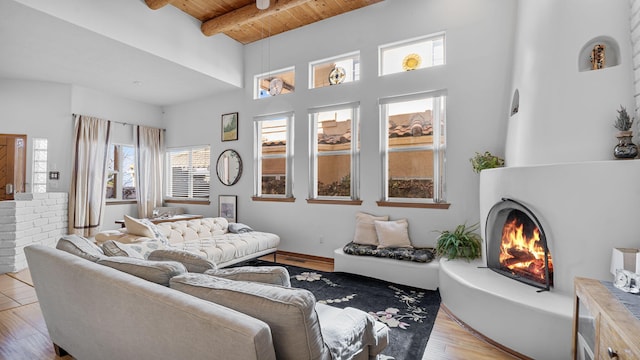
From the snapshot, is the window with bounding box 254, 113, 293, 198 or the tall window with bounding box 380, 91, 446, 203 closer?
the tall window with bounding box 380, 91, 446, 203

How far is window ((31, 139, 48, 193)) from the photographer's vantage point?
194 inches

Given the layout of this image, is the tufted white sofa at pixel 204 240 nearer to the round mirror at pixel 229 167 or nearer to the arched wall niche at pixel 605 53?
the round mirror at pixel 229 167

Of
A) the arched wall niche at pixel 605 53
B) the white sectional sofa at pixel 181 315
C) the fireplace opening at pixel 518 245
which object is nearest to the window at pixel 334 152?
the fireplace opening at pixel 518 245

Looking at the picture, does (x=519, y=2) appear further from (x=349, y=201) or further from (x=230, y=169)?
(x=230, y=169)

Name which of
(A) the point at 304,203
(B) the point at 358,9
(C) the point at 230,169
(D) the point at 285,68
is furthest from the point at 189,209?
(B) the point at 358,9

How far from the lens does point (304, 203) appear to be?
472cm

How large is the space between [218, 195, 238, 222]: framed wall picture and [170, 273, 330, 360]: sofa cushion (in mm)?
4367

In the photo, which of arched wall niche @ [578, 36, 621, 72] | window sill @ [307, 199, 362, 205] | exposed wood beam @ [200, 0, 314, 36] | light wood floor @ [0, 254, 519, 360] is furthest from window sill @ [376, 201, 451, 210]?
exposed wood beam @ [200, 0, 314, 36]

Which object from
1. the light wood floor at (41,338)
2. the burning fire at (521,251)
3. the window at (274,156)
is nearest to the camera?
the light wood floor at (41,338)

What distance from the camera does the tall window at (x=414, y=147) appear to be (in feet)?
12.4

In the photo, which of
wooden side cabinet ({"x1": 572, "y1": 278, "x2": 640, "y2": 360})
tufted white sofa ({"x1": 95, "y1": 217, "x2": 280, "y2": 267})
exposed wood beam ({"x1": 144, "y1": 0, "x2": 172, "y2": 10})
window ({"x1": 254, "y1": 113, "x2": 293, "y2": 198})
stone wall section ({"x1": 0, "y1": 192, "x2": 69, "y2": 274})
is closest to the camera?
wooden side cabinet ({"x1": 572, "y1": 278, "x2": 640, "y2": 360})

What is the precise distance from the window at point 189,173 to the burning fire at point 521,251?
16.8 feet

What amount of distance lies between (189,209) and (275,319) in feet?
18.5

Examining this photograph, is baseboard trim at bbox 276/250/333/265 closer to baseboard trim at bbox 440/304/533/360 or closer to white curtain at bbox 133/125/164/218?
baseboard trim at bbox 440/304/533/360
